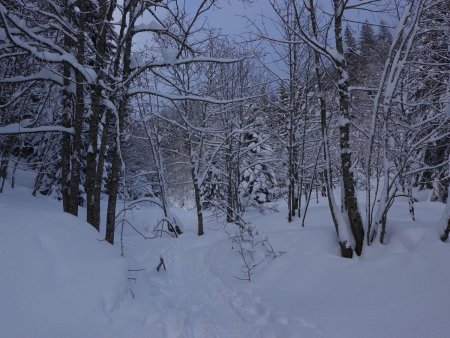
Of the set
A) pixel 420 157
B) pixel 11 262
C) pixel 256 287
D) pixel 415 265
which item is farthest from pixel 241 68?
pixel 11 262

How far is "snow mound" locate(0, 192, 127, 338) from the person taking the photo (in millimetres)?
3037

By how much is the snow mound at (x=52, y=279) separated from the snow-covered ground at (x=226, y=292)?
0.01 metres

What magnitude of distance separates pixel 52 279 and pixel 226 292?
12.3ft

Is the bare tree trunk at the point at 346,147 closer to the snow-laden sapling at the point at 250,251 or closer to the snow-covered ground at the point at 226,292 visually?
the snow-covered ground at the point at 226,292

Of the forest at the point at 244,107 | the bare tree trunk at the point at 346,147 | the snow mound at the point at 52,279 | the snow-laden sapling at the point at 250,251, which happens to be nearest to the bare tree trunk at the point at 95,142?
the forest at the point at 244,107

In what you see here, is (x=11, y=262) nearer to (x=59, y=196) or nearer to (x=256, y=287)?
(x=256, y=287)

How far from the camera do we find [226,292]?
6594 millimetres

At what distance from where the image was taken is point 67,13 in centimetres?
786

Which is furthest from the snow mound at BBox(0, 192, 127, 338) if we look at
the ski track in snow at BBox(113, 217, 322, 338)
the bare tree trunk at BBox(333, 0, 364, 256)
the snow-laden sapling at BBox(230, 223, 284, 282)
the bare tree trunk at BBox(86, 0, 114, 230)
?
the bare tree trunk at BBox(333, 0, 364, 256)

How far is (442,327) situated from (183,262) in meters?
7.30

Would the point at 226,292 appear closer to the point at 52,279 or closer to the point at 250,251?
the point at 250,251

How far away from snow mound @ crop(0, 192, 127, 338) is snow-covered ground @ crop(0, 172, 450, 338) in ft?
0.04

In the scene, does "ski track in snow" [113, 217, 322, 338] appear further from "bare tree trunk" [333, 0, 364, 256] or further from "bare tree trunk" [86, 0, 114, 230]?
"bare tree trunk" [333, 0, 364, 256]

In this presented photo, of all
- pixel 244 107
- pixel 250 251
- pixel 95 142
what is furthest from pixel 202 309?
pixel 244 107
